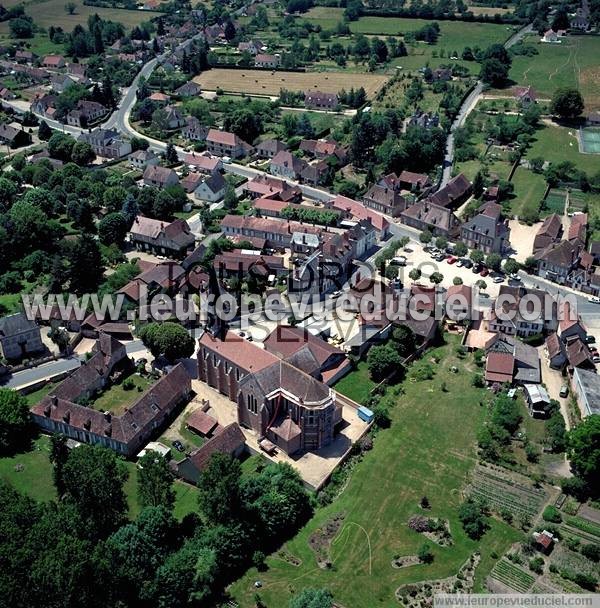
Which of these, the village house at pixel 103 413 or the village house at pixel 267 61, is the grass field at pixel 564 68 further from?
the village house at pixel 103 413

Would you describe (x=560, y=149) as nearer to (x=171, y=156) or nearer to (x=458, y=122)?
(x=458, y=122)

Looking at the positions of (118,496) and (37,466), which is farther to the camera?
(37,466)

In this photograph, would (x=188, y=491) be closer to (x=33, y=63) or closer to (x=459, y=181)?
(x=459, y=181)

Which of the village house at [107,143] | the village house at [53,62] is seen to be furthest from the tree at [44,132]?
the village house at [53,62]

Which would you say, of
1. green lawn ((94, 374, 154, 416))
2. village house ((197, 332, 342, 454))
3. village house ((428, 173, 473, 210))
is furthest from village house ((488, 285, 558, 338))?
green lawn ((94, 374, 154, 416))

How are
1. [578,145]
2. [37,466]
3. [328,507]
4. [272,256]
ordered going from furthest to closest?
[578,145]
[272,256]
[37,466]
[328,507]

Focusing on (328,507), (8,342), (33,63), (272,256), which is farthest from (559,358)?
(33,63)

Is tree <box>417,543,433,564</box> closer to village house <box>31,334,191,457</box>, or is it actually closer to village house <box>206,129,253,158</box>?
village house <box>31,334,191,457</box>
